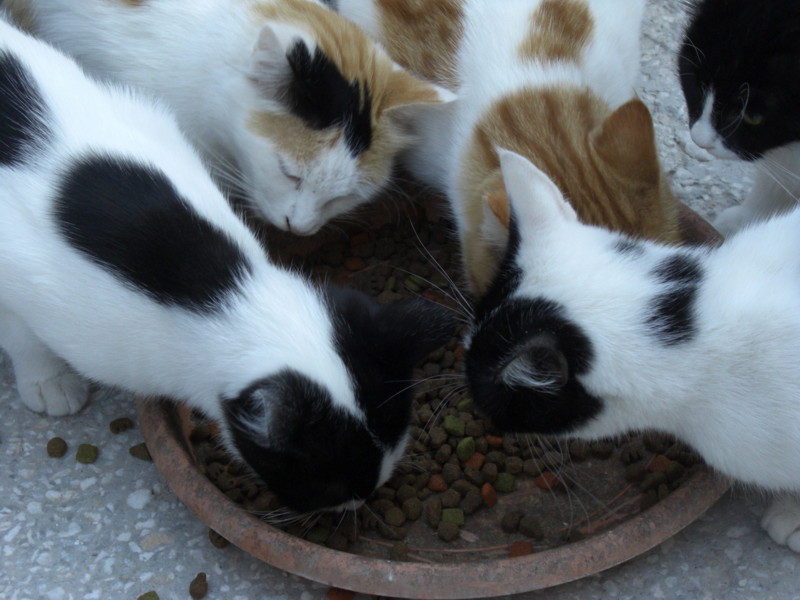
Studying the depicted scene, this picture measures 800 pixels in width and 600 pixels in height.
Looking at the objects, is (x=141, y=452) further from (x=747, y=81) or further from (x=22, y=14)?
(x=747, y=81)

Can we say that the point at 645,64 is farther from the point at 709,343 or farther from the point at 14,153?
the point at 14,153

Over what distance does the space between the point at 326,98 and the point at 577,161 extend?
57 cm

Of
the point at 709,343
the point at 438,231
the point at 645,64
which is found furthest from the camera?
the point at 645,64

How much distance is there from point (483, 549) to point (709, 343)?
0.63 meters

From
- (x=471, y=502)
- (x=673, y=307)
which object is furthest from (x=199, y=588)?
(x=673, y=307)

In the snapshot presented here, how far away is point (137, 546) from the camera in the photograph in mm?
1686

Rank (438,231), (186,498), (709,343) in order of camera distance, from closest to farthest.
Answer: (709,343)
(186,498)
(438,231)

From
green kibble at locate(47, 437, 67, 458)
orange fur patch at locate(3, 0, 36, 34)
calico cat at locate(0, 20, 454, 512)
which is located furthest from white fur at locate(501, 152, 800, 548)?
orange fur patch at locate(3, 0, 36, 34)

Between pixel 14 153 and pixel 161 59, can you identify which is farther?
pixel 161 59

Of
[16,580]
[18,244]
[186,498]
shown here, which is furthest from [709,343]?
[16,580]

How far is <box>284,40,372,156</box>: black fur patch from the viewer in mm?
1745

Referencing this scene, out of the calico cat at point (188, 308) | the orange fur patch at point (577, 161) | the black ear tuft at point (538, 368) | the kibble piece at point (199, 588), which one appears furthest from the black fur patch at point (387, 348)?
the kibble piece at point (199, 588)

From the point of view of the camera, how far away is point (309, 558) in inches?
55.2

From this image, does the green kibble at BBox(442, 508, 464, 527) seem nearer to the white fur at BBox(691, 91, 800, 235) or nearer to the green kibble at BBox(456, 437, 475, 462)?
the green kibble at BBox(456, 437, 475, 462)
